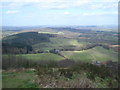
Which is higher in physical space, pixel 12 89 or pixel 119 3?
pixel 119 3

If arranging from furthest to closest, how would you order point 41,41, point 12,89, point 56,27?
point 56,27 → point 41,41 → point 12,89

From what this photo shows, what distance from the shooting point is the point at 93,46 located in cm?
1463

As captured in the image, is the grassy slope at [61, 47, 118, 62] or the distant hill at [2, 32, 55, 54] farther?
the grassy slope at [61, 47, 118, 62]

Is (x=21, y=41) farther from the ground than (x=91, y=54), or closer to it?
farther from the ground

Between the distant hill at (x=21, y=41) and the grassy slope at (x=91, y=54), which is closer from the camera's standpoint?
the distant hill at (x=21, y=41)

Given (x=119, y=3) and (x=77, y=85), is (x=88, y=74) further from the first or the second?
(x=119, y=3)

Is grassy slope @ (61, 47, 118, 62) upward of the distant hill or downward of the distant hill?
downward

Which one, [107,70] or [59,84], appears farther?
[107,70]

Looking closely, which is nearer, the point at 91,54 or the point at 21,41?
the point at 91,54

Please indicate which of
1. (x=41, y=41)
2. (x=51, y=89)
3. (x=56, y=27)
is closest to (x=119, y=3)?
(x=51, y=89)

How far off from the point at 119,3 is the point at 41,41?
1116 centimetres

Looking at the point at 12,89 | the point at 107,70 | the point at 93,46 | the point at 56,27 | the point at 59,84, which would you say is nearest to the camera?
the point at 12,89

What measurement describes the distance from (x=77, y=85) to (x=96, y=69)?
2124mm

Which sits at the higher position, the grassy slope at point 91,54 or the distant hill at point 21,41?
the distant hill at point 21,41
